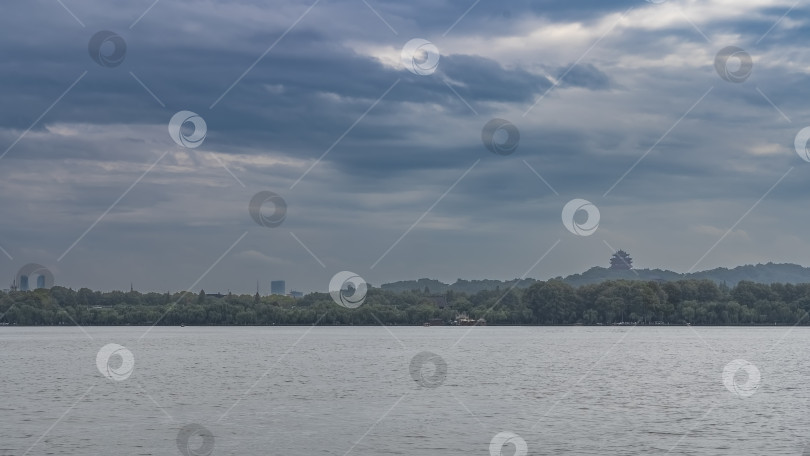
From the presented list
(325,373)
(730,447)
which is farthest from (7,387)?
(730,447)

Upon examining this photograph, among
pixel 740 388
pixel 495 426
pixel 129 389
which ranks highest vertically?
pixel 129 389

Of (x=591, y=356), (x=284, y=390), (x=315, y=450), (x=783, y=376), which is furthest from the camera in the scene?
(x=591, y=356)

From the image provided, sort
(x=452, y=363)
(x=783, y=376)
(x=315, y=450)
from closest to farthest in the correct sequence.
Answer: (x=315, y=450), (x=783, y=376), (x=452, y=363)

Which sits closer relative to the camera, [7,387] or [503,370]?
[7,387]

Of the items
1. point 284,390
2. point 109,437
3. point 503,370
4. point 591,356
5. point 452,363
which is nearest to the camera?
point 109,437

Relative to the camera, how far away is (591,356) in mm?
121250

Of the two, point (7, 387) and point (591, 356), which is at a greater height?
point (591, 356)

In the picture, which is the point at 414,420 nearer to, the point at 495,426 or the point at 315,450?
the point at 495,426

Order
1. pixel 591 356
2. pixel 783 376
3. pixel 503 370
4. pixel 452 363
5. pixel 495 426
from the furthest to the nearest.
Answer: pixel 591 356, pixel 452 363, pixel 503 370, pixel 783 376, pixel 495 426

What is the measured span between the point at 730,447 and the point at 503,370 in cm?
5071

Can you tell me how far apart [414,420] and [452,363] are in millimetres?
54496

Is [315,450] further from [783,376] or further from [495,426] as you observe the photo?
[783,376]

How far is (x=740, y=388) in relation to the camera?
69.6m

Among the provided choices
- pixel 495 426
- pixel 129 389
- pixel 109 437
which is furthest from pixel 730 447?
pixel 129 389
